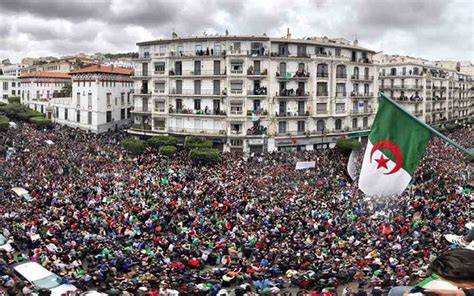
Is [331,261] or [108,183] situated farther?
[108,183]

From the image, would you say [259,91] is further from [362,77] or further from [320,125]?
[362,77]

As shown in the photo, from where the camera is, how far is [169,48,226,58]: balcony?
161 ft

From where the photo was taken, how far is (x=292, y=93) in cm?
5072

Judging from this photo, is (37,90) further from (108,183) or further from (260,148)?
(108,183)

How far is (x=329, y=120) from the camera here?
5319 cm

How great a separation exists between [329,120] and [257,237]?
1345 inches

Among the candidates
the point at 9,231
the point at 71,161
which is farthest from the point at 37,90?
the point at 9,231

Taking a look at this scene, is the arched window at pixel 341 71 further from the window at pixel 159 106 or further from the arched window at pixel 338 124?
the window at pixel 159 106

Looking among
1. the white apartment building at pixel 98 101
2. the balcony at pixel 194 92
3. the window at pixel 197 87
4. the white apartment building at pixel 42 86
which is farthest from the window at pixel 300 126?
the white apartment building at pixel 42 86

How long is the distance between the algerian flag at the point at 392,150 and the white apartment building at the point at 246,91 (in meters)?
39.0

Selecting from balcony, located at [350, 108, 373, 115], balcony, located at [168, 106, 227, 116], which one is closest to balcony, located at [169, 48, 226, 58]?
balcony, located at [168, 106, 227, 116]

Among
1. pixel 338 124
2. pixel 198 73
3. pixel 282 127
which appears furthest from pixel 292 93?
pixel 198 73

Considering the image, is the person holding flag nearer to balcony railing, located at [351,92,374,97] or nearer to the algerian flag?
the algerian flag

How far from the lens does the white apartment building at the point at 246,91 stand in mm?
48875
